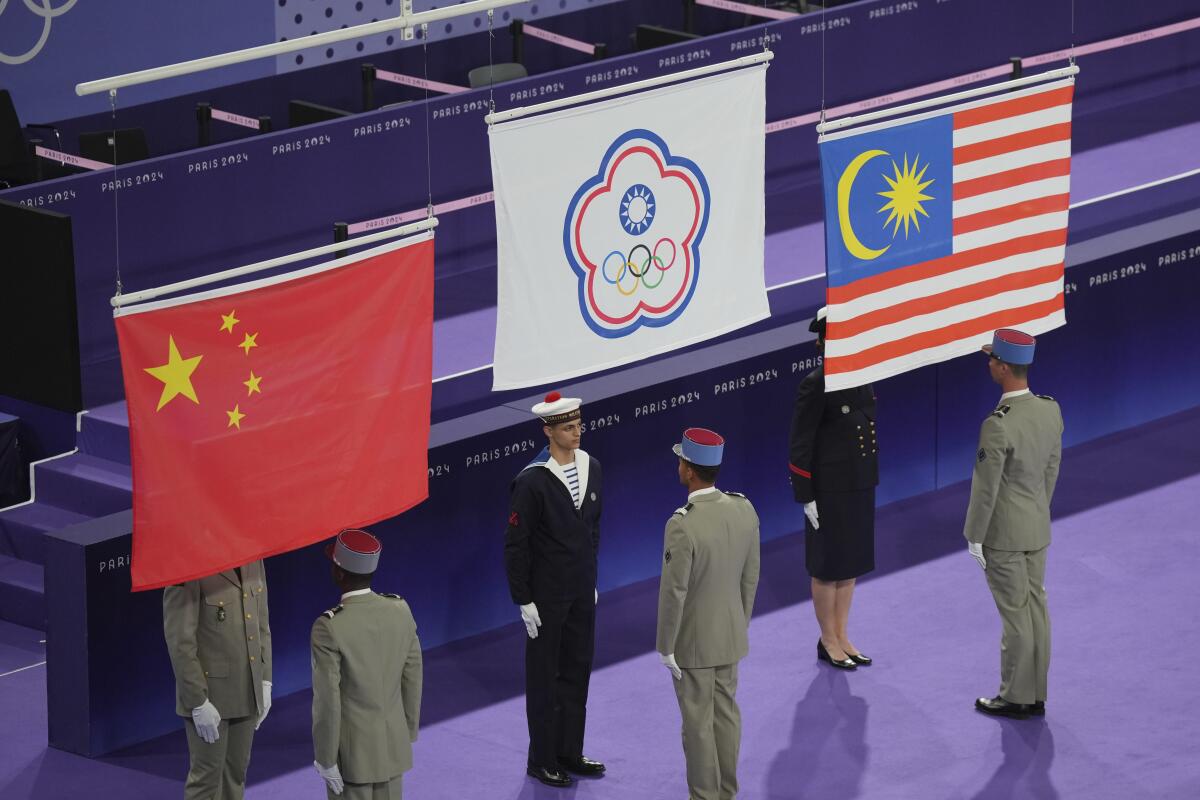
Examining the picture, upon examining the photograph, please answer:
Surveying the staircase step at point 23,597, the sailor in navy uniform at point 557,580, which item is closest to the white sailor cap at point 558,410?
the sailor in navy uniform at point 557,580

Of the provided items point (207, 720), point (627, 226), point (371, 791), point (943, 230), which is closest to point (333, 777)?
point (371, 791)

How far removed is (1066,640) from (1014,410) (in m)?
1.64

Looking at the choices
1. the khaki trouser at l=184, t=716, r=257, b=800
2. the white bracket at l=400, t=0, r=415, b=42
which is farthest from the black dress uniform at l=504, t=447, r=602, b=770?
the white bracket at l=400, t=0, r=415, b=42

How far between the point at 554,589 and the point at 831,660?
6.38 ft

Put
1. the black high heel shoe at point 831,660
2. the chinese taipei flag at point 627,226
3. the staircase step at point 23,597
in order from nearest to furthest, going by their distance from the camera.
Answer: the chinese taipei flag at point 627,226 < the black high heel shoe at point 831,660 < the staircase step at point 23,597

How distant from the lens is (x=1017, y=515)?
10.4m

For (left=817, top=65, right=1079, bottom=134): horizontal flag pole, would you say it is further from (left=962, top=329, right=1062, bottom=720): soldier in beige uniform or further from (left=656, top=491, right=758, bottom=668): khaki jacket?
(left=656, top=491, right=758, bottom=668): khaki jacket

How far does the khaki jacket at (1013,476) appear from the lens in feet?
34.1

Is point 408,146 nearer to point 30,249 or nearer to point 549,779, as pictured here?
point 30,249

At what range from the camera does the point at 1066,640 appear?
11469 mm

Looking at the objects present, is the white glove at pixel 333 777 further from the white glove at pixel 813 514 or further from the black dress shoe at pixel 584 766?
the white glove at pixel 813 514

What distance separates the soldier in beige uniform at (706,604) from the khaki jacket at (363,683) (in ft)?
3.96

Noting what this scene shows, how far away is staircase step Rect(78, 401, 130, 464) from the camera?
1241 centimetres

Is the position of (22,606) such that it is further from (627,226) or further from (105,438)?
(627,226)
